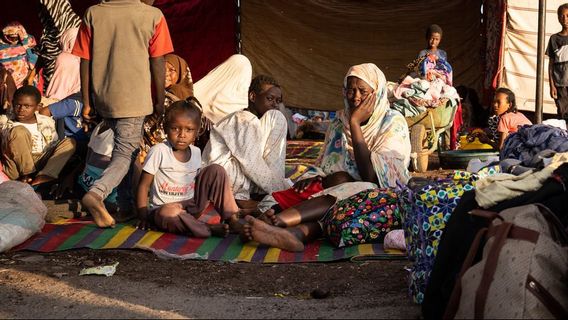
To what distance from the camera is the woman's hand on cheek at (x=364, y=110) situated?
6.58 m

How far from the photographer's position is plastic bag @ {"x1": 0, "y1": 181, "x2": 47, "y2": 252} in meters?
5.99

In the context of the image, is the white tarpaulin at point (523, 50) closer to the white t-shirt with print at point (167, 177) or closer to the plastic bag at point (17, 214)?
the white t-shirt with print at point (167, 177)

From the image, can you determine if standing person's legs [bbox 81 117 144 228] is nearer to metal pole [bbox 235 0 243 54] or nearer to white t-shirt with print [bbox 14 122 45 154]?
white t-shirt with print [bbox 14 122 45 154]

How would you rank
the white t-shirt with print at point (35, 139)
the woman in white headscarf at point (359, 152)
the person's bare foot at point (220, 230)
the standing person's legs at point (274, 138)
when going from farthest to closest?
the white t-shirt with print at point (35, 139)
the standing person's legs at point (274, 138)
the person's bare foot at point (220, 230)
the woman in white headscarf at point (359, 152)

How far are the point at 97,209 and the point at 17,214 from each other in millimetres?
543

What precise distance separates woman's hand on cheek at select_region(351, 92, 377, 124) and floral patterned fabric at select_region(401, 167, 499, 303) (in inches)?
80.1

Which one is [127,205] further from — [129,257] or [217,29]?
[217,29]

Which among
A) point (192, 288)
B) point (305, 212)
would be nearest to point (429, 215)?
point (192, 288)

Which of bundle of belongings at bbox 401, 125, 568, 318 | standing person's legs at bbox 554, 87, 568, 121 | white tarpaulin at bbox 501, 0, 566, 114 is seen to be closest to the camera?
bundle of belongings at bbox 401, 125, 568, 318

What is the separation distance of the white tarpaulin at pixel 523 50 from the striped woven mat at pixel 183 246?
25.2ft

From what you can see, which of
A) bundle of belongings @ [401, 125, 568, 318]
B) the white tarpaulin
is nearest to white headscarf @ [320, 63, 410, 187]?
bundle of belongings @ [401, 125, 568, 318]

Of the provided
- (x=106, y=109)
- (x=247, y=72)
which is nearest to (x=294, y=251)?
(x=106, y=109)

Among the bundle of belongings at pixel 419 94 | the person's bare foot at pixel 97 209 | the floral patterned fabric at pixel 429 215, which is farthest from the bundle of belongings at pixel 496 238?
the bundle of belongings at pixel 419 94

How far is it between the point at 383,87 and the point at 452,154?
393 cm
